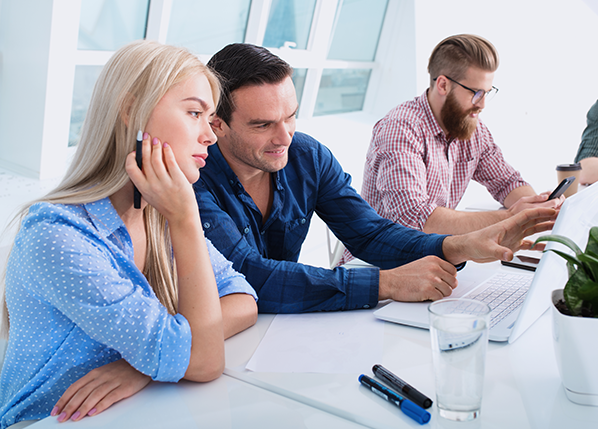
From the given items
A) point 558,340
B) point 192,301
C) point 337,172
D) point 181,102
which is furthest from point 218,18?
point 558,340

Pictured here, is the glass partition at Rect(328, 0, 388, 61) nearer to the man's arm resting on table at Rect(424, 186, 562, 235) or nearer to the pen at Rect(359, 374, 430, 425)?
the man's arm resting on table at Rect(424, 186, 562, 235)

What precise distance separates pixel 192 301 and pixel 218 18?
3491mm

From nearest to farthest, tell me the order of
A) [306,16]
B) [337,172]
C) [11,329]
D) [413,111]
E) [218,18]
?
[11,329], [337,172], [413,111], [218,18], [306,16]

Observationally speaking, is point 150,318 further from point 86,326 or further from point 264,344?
point 264,344

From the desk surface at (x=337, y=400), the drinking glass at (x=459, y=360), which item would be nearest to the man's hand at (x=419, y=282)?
the desk surface at (x=337, y=400)

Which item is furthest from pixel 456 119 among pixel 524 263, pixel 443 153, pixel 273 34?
pixel 273 34

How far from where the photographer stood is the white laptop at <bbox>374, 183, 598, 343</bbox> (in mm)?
929

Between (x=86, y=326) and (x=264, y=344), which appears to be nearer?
(x=86, y=326)

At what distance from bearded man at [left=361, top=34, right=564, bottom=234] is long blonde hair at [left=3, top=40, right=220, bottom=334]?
116 cm

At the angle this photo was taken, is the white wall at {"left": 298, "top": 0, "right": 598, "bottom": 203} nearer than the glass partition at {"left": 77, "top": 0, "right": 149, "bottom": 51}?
No

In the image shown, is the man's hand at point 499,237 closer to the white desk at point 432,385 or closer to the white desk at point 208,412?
the white desk at point 432,385

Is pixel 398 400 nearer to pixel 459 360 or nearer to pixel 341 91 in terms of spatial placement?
pixel 459 360

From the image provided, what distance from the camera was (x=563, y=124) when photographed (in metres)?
5.17

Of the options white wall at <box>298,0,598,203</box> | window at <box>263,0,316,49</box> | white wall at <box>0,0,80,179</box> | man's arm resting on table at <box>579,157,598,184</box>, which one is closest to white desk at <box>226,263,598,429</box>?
man's arm resting on table at <box>579,157,598,184</box>
